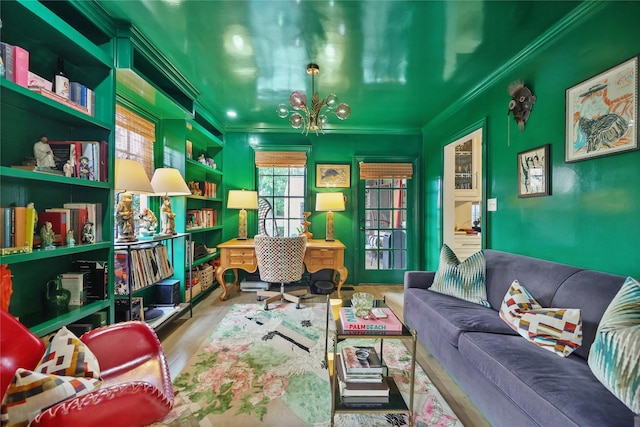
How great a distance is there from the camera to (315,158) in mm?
4281

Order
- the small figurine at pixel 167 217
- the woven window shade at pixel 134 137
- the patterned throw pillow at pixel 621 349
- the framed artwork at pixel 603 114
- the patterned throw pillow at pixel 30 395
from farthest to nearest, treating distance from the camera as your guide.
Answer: the small figurine at pixel 167 217, the woven window shade at pixel 134 137, the framed artwork at pixel 603 114, the patterned throw pillow at pixel 621 349, the patterned throw pillow at pixel 30 395

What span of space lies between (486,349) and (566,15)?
7.38 feet

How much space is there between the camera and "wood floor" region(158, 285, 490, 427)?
1.63m

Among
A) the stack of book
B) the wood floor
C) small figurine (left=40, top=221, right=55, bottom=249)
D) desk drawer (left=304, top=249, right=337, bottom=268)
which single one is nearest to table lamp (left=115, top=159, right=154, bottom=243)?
small figurine (left=40, top=221, right=55, bottom=249)

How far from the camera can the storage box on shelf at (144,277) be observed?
208cm

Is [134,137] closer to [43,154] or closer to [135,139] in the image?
[135,139]

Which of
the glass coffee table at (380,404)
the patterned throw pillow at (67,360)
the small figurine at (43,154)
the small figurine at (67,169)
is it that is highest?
the small figurine at (43,154)

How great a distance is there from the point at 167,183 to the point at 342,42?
197 centimetres

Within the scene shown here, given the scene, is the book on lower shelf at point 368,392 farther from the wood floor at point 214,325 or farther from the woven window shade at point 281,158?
the woven window shade at point 281,158

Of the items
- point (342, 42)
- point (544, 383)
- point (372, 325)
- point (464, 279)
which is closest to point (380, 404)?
point (372, 325)

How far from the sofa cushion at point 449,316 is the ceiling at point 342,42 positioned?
2043 mm

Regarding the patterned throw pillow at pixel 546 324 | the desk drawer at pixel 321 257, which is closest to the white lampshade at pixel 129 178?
the desk drawer at pixel 321 257

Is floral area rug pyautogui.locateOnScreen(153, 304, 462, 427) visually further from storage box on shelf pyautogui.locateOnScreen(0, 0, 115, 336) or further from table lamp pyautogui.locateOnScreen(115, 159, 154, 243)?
table lamp pyautogui.locateOnScreen(115, 159, 154, 243)

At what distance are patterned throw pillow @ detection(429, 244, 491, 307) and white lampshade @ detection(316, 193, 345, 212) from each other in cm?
180
